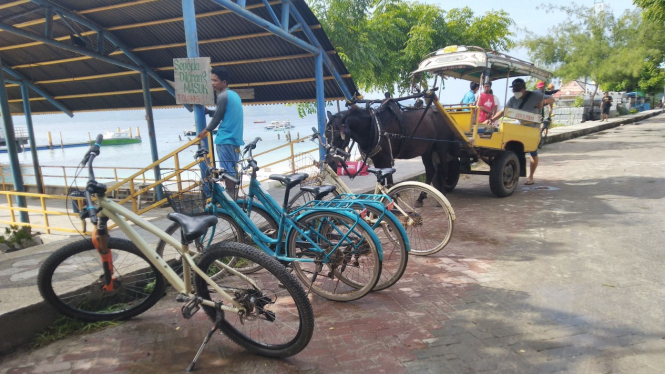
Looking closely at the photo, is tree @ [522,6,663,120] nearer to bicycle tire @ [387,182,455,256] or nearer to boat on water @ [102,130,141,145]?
bicycle tire @ [387,182,455,256]

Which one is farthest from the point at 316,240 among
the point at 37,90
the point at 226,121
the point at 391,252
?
the point at 37,90

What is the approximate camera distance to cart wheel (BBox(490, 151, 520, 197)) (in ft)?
23.8

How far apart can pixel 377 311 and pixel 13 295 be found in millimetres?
2943

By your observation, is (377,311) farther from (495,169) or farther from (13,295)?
(495,169)

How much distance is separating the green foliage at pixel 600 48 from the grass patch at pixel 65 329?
3568 cm

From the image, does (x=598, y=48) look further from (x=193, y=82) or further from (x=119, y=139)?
(x=119, y=139)

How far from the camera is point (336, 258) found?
137 inches

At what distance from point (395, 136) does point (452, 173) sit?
2223 mm

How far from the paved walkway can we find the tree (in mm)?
31616

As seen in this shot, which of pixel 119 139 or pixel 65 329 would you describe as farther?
pixel 119 139

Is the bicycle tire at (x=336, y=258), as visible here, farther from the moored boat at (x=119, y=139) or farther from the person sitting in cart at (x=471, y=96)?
the moored boat at (x=119, y=139)

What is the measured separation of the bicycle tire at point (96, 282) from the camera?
307cm

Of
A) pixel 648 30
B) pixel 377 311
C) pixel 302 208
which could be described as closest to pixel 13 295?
pixel 302 208

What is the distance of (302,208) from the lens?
361cm
